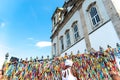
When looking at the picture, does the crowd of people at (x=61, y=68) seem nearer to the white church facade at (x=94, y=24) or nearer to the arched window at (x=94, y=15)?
the white church facade at (x=94, y=24)

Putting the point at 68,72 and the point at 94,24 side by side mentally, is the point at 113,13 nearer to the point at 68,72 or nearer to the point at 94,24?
the point at 94,24

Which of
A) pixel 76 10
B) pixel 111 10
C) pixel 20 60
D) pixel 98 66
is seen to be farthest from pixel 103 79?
pixel 76 10

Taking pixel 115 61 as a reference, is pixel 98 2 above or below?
above

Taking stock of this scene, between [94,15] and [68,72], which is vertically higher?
[94,15]

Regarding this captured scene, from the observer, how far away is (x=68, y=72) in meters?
3.87

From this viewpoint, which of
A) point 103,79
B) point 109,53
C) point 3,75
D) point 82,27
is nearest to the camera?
point 3,75

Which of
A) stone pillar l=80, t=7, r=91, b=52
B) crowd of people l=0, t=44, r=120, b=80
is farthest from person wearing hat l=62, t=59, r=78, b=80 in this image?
stone pillar l=80, t=7, r=91, b=52

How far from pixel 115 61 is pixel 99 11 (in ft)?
13.7

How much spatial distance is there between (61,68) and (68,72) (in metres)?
0.39

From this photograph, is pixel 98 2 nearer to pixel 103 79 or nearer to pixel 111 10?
pixel 111 10

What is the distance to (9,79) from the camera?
12.3 ft

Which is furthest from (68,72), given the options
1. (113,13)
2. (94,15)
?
(94,15)

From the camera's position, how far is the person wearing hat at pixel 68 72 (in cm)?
376

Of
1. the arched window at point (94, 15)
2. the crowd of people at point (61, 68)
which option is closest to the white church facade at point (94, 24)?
the arched window at point (94, 15)
